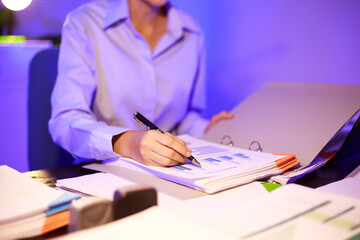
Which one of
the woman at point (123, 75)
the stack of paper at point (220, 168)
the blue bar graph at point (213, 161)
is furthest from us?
the woman at point (123, 75)

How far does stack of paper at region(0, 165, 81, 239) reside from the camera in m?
0.51

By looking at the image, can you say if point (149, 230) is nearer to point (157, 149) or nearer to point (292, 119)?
point (157, 149)

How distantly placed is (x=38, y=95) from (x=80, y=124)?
374 millimetres

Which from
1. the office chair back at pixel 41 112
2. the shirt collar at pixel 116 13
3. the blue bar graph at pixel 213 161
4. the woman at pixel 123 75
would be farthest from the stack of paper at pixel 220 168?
the shirt collar at pixel 116 13

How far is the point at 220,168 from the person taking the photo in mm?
776

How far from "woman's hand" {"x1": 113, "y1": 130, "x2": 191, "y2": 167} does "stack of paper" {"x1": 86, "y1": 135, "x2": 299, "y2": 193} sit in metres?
0.01

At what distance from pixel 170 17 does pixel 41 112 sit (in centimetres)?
62

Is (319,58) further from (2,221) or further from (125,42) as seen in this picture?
(2,221)

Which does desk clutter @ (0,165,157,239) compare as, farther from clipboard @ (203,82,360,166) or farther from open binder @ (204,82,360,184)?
clipboard @ (203,82,360,166)

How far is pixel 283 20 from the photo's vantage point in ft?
5.08

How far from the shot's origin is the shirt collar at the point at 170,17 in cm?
133

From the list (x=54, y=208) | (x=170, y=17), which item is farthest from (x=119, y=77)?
(x=54, y=208)

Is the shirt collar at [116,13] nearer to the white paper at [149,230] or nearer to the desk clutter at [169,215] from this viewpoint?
the desk clutter at [169,215]

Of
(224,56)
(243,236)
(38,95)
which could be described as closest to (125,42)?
(38,95)
